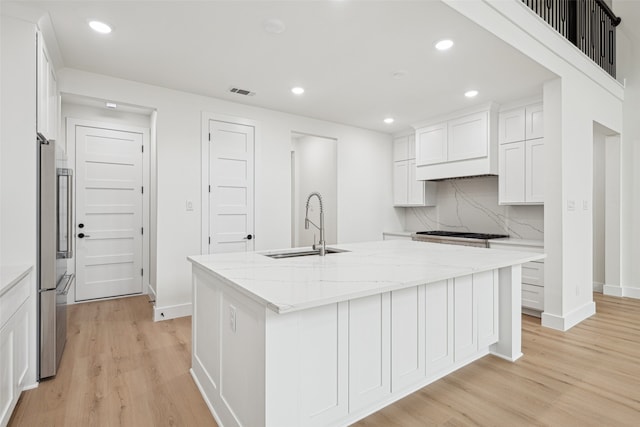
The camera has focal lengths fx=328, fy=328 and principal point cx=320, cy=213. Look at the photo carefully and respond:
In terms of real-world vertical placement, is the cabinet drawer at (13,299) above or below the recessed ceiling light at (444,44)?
below

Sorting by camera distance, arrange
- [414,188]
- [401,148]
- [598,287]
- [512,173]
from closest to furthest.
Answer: [512,173] → [598,287] → [414,188] → [401,148]

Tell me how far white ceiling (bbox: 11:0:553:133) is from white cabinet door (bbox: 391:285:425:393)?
184 centimetres

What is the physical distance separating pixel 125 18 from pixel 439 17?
2154 millimetres

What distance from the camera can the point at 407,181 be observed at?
213 inches

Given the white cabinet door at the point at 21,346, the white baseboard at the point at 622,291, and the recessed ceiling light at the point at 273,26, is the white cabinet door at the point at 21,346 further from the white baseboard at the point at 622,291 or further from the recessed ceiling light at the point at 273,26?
the white baseboard at the point at 622,291

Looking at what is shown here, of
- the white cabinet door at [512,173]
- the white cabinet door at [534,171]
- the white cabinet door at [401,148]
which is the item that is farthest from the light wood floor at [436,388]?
the white cabinet door at [401,148]

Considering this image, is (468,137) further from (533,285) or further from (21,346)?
(21,346)

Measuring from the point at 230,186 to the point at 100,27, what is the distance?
1976 millimetres

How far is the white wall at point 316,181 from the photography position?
17.0ft

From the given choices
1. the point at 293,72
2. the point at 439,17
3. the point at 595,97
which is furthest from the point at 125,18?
the point at 595,97

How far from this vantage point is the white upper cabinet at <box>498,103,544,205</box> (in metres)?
3.73

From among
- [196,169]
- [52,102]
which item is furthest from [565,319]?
[52,102]

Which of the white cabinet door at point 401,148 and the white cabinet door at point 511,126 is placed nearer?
the white cabinet door at point 511,126

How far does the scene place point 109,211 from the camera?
14.1 feet
